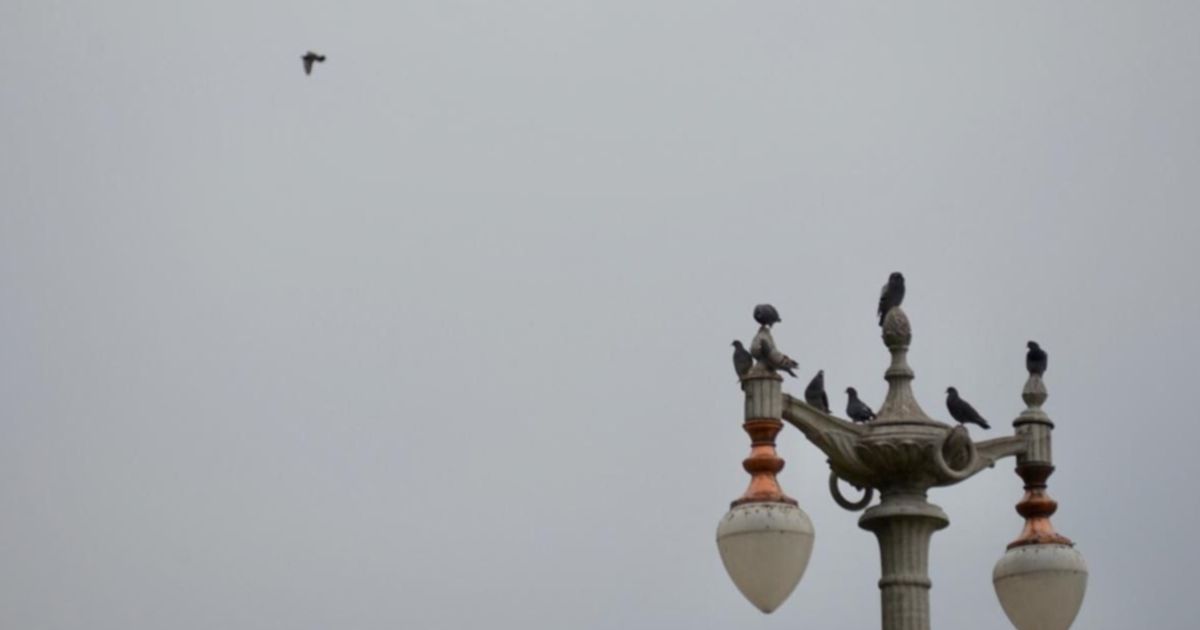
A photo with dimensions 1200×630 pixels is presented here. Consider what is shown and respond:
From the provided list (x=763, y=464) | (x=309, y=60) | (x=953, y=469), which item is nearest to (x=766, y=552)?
(x=763, y=464)

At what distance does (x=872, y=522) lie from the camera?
19.5 m

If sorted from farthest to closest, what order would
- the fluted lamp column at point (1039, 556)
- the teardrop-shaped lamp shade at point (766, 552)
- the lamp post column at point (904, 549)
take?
the fluted lamp column at point (1039, 556) < the lamp post column at point (904, 549) < the teardrop-shaped lamp shade at point (766, 552)

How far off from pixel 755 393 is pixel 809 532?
1.01 metres

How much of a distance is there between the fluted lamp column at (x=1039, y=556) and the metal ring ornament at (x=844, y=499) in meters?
1.36

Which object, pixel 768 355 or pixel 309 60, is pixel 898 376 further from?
pixel 309 60

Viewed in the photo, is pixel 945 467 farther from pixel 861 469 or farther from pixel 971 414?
pixel 971 414

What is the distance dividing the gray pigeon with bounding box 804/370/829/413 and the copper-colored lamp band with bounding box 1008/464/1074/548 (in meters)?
1.74

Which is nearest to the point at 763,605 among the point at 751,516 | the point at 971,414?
the point at 751,516

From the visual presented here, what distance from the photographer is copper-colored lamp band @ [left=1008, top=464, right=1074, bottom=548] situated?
20.6 metres

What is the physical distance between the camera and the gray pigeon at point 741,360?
19.6 m

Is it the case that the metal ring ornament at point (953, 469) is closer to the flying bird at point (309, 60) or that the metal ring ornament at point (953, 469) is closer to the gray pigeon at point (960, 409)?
the gray pigeon at point (960, 409)

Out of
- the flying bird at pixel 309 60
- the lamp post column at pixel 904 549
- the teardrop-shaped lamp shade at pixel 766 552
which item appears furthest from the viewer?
the flying bird at pixel 309 60

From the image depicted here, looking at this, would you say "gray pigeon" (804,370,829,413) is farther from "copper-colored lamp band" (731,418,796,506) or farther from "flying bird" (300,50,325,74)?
"flying bird" (300,50,325,74)

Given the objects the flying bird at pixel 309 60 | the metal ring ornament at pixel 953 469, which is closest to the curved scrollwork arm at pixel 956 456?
the metal ring ornament at pixel 953 469
